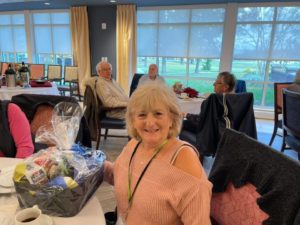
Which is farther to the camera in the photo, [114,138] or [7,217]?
[114,138]

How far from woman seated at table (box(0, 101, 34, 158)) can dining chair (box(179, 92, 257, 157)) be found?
1.50 meters

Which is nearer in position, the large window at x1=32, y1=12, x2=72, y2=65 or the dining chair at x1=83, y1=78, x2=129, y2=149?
the dining chair at x1=83, y1=78, x2=129, y2=149

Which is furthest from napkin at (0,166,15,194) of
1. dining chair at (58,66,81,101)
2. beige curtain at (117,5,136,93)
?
dining chair at (58,66,81,101)

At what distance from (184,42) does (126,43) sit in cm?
140

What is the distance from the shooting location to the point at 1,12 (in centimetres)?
732

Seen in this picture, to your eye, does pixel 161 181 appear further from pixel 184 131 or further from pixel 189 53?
pixel 189 53

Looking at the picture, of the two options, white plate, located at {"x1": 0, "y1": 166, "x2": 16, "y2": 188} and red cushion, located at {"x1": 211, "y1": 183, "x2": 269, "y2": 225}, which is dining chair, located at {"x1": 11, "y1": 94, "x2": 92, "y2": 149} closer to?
white plate, located at {"x1": 0, "y1": 166, "x2": 16, "y2": 188}

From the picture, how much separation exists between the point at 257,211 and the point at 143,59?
5636 mm

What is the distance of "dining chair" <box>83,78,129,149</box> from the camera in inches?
112

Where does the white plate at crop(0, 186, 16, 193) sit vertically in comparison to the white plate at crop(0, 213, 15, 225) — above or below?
above

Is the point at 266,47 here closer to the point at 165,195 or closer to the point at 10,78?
the point at 10,78

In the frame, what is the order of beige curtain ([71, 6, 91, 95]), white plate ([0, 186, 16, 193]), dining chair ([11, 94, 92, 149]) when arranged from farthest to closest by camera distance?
beige curtain ([71, 6, 91, 95])
dining chair ([11, 94, 92, 149])
white plate ([0, 186, 16, 193])

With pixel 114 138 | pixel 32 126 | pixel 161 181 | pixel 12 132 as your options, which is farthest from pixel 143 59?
pixel 161 181

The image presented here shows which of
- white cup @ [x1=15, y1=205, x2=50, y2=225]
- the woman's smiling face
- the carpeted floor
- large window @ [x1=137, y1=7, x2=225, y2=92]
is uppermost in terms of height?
large window @ [x1=137, y1=7, x2=225, y2=92]
